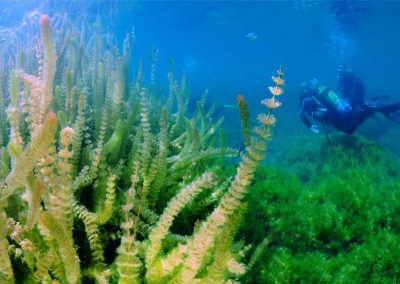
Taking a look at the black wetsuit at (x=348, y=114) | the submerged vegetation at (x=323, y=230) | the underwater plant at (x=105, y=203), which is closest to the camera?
the underwater plant at (x=105, y=203)

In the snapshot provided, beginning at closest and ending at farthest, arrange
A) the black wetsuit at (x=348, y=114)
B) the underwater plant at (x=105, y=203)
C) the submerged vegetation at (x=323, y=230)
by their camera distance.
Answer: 1. the underwater plant at (x=105, y=203)
2. the submerged vegetation at (x=323, y=230)
3. the black wetsuit at (x=348, y=114)

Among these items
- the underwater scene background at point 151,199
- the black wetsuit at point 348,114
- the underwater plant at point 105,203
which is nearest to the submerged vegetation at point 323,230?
the underwater scene background at point 151,199

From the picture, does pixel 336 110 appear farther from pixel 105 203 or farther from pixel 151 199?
pixel 105 203

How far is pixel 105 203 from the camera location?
1.69 metres

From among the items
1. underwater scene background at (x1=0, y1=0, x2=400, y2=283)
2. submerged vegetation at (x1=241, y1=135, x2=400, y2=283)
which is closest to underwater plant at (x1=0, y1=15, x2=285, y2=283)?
underwater scene background at (x1=0, y1=0, x2=400, y2=283)

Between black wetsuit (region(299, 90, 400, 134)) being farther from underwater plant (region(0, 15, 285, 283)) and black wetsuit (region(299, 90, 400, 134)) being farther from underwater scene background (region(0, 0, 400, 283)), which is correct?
underwater plant (region(0, 15, 285, 283))

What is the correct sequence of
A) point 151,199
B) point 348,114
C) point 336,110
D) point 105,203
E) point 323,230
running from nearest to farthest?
point 105,203 → point 151,199 → point 323,230 → point 348,114 → point 336,110

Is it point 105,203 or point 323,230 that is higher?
point 105,203

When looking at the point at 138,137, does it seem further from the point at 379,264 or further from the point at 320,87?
the point at 320,87

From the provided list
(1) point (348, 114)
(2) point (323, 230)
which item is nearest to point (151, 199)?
(2) point (323, 230)

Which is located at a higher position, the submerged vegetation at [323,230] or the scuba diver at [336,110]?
the submerged vegetation at [323,230]

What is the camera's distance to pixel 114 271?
161 centimetres

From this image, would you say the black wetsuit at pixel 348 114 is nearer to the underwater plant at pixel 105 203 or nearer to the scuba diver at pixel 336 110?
the scuba diver at pixel 336 110

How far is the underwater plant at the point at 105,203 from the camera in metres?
1.17
